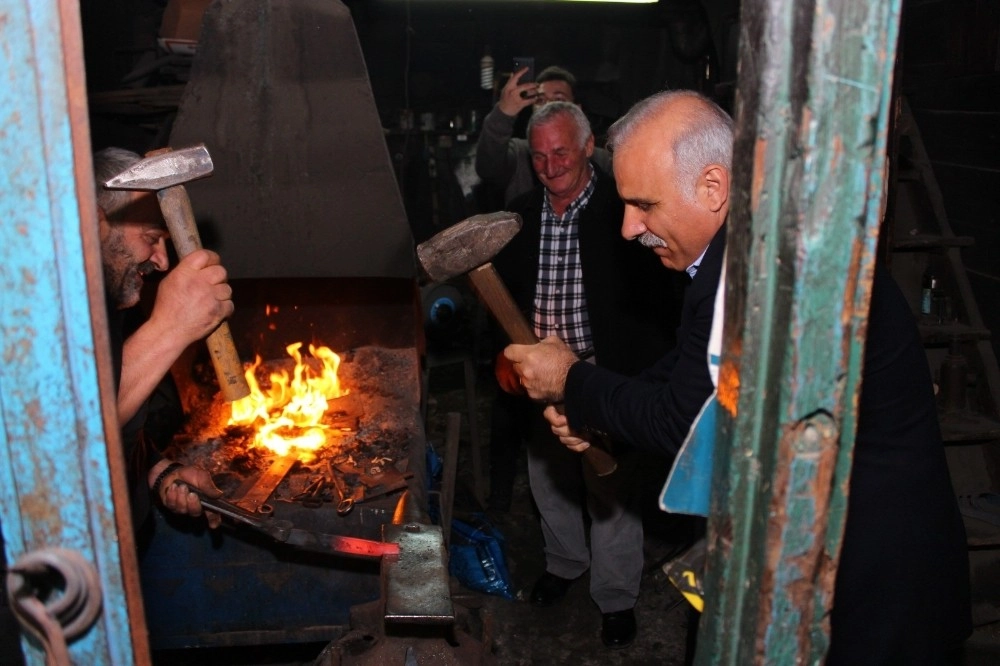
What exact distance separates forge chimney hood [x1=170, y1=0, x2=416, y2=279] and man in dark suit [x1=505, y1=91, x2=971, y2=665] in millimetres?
2021

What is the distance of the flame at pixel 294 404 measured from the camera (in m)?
3.74

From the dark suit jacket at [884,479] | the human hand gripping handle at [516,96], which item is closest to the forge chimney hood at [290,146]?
the human hand gripping handle at [516,96]

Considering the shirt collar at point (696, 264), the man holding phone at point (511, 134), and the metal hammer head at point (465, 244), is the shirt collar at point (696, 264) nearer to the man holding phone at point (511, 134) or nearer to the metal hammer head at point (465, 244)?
the metal hammer head at point (465, 244)

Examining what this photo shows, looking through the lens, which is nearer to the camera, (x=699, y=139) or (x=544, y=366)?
(x=699, y=139)

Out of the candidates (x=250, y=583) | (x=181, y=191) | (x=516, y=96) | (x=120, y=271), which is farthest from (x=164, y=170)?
(x=516, y=96)

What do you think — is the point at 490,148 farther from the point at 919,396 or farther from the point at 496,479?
the point at 919,396

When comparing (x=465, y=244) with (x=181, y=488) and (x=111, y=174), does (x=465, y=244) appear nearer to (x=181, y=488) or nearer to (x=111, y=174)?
(x=111, y=174)

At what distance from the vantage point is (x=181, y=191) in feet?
8.19

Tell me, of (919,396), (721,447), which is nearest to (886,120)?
(721,447)

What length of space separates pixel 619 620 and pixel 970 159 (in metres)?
3.09

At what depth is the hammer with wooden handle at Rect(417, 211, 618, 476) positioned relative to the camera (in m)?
2.57

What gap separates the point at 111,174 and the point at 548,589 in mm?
3017

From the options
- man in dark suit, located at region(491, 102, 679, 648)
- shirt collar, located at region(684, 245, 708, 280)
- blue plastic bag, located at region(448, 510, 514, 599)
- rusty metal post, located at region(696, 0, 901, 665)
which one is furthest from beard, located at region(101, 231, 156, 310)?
blue plastic bag, located at region(448, 510, 514, 599)

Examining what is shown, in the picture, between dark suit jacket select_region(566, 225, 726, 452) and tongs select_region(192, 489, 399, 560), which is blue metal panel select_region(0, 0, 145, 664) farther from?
tongs select_region(192, 489, 399, 560)
